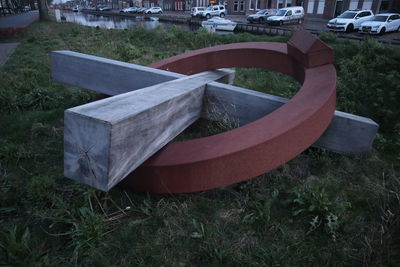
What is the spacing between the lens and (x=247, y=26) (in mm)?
29172

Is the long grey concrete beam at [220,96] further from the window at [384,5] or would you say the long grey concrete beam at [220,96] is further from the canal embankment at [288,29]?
the window at [384,5]

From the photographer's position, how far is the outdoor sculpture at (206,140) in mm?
1818

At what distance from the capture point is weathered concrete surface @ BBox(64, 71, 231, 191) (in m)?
1.76

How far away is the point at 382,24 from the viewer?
67.6ft

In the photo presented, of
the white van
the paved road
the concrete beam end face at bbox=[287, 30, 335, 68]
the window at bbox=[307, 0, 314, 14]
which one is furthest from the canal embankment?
the paved road

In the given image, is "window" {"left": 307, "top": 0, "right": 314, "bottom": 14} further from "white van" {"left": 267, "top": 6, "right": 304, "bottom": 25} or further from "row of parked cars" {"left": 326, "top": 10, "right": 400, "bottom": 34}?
"row of parked cars" {"left": 326, "top": 10, "right": 400, "bottom": 34}

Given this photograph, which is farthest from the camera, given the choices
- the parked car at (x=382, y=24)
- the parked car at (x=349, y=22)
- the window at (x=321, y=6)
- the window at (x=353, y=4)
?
the window at (x=321, y=6)

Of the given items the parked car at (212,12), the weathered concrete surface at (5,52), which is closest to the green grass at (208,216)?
the weathered concrete surface at (5,52)

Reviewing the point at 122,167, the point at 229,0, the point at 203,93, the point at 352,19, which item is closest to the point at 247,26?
the point at 352,19

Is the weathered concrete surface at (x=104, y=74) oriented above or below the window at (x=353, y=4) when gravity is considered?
below

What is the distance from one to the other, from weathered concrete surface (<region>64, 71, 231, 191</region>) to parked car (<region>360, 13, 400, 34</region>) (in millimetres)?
23805

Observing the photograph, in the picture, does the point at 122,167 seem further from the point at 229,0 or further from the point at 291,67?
the point at 229,0

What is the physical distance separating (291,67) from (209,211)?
2663 mm

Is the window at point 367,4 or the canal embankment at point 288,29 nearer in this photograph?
the canal embankment at point 288,29
